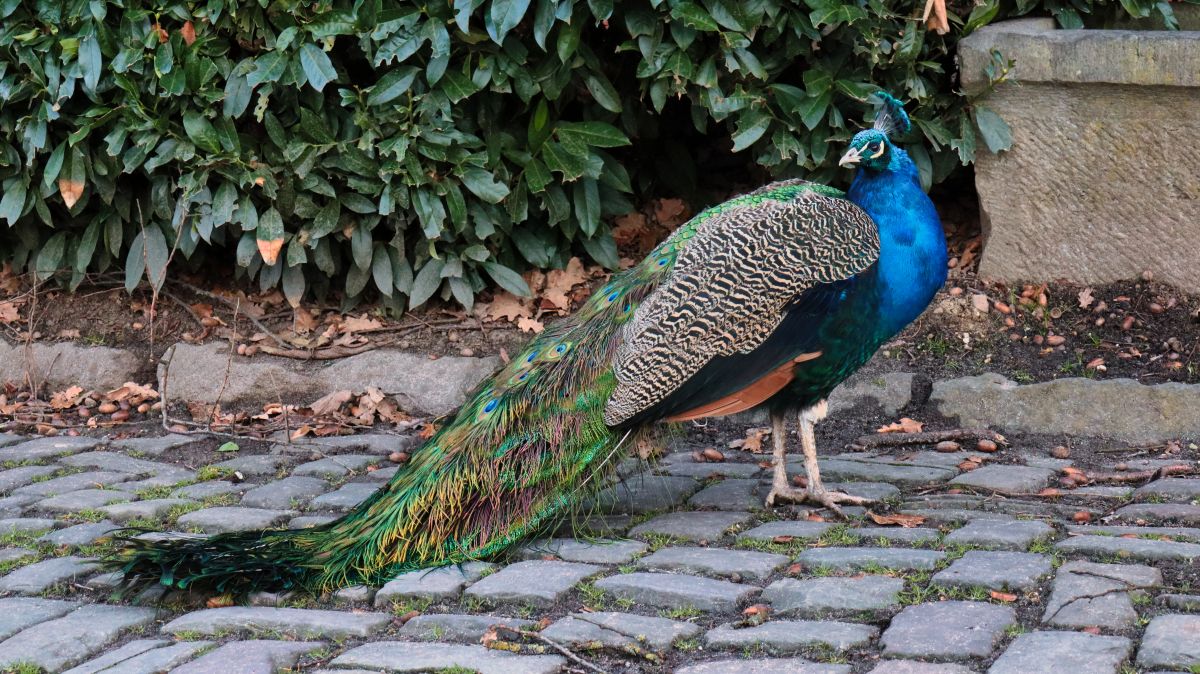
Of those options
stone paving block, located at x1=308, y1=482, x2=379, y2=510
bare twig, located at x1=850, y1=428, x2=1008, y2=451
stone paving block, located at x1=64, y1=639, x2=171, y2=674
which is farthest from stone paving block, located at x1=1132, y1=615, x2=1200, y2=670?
stone paving block, located at x1=308, y1=482, x2=379, y2=510

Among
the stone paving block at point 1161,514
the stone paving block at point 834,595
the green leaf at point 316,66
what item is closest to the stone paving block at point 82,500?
the green leaf at point 316,66

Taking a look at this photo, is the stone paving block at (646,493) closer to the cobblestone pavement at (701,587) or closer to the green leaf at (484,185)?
the cobblestone pavement at (701,587)

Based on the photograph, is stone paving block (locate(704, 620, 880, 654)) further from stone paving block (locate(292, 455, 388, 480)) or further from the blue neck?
stone paving block (locate(292, 455, 388, 480))

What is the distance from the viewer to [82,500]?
4.57 meters

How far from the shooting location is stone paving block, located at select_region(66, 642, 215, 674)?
125 inches

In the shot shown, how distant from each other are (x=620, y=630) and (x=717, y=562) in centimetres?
56

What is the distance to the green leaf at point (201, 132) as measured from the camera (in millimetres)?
5770

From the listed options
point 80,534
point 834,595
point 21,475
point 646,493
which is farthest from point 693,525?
point 21,475

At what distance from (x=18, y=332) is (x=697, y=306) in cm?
373

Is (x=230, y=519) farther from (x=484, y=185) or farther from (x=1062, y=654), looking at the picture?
(x=1062, y=654)

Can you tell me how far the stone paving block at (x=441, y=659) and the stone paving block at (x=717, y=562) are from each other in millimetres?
690

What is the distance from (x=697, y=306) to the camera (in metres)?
4.06

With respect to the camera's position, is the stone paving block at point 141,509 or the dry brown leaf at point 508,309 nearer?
the stone paving block at point 141,509

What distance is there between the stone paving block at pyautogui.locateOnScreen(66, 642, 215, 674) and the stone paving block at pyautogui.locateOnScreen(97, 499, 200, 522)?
118cm
